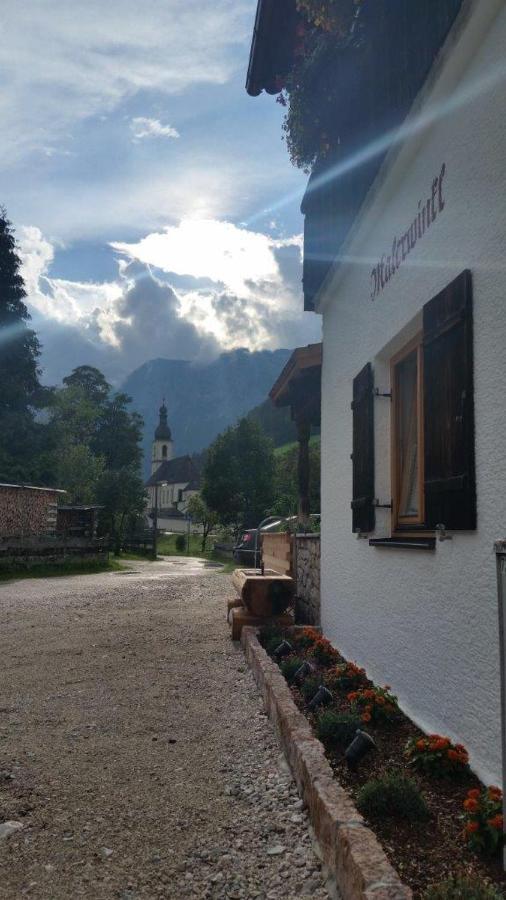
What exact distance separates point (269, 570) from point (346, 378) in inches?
133

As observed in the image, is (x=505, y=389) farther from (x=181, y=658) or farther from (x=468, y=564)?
(x=181, y=658)

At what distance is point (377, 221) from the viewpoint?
16.1 feet

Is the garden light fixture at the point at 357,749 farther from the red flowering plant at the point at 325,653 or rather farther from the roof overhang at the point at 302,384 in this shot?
the roof overhang at the point at 302,384

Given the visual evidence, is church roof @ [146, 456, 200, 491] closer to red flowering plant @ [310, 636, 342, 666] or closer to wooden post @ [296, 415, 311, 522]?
wooden post @ [296, 415, 311, 522]

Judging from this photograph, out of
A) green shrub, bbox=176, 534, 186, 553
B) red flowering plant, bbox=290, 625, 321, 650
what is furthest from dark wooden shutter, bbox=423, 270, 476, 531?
green shrub, bbox=176, 534, 186, 553

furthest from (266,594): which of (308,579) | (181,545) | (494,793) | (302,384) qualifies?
(181,545)

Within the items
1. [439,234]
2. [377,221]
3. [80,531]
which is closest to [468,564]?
[439,234]

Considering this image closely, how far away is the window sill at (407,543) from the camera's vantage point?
3.50m

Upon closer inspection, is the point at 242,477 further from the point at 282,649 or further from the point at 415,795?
the point at 415,795

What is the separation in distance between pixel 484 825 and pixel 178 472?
11368cm

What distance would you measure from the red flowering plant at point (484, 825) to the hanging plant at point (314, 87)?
442 centimetres

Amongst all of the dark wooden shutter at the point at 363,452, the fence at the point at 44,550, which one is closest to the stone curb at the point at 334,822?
the dark wooden shutter at the point at 363,452

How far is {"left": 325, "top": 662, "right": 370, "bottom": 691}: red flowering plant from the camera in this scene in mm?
4574

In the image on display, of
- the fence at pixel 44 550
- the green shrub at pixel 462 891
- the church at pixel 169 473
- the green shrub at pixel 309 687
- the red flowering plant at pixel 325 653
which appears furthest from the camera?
the church at pixel 169 473
